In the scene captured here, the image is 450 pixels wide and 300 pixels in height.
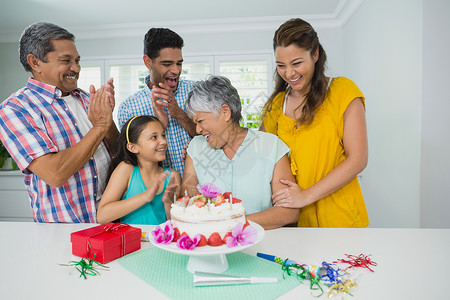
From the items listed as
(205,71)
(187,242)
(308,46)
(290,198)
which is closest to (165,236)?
(187,242)

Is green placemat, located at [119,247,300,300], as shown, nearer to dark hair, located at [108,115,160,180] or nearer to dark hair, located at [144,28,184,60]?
dark hair, located at [108,115,160,180]

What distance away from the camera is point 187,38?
462 cm

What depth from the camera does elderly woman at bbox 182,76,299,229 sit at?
4.34 ft

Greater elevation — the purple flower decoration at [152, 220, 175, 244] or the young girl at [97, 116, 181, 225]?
the young girl at [97, 116, 181, 225]

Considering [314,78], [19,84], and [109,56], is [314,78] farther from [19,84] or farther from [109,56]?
[19,84]

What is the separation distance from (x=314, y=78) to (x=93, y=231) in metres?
1.12

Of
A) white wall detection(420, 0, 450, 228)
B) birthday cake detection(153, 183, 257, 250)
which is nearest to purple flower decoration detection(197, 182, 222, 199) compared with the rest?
birthday cake detection(153, 183, 257, 250)

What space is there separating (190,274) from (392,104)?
7.50ft

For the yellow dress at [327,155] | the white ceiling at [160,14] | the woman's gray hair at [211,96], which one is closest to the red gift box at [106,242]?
the woman's gray hair at [211,96]

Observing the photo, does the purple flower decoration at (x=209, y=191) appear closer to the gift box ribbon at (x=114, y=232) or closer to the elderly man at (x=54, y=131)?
the gift box ribbon at (x=114, y=232)

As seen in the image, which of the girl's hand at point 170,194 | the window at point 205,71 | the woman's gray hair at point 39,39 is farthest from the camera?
the window at point 205,71

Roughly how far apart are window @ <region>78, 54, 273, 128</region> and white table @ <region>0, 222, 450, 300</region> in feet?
11.4

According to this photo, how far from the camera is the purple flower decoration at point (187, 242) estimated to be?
0.78 meters

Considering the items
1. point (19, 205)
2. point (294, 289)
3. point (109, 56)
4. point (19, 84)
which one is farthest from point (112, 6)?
point (294, 289)
